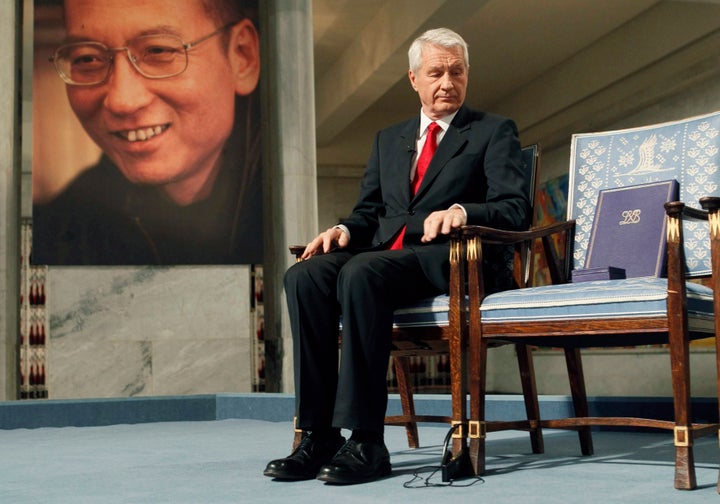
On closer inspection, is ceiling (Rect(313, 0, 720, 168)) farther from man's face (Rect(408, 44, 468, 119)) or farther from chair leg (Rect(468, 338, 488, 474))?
chair leg (Rect(468, 338, 488, 474))

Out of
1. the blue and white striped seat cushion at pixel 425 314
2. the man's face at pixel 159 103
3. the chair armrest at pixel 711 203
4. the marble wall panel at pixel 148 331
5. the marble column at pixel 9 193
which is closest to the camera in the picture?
the chair armrest at pixel 711 203

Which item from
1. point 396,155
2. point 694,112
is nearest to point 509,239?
point 396,155

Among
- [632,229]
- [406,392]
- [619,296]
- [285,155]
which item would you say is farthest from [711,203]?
[285,155]

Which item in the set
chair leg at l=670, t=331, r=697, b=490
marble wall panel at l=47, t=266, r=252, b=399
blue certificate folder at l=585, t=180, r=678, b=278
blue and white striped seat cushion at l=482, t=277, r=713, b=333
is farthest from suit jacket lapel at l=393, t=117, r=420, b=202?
marble wall panel at l=47, t=266, r=252, b=399

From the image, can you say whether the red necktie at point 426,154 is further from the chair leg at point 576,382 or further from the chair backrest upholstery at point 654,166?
the chair leg at point 576,382

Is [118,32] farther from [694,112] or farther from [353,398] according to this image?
[694,112]

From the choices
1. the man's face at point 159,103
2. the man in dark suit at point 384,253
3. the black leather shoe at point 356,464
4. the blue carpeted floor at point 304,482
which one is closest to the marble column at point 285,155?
the man's face at point 159,103

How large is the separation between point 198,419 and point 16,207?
1.85 m

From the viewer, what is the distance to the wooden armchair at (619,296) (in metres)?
2.44

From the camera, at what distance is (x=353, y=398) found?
2533 millimetres

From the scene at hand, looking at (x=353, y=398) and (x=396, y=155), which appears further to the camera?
(x=396, y=155)

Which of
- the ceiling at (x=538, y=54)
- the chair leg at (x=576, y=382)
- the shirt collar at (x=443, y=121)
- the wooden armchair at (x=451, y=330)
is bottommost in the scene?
the chair leg at (x=576, y=382)

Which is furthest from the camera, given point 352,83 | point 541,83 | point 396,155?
point 541,83

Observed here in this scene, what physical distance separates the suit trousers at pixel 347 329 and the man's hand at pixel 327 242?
140 mm
